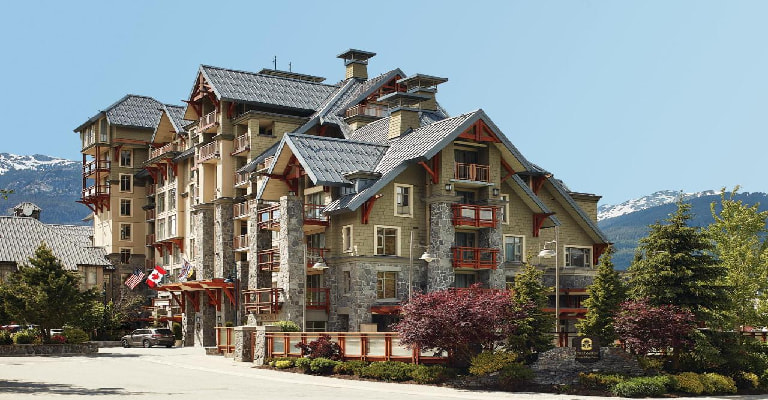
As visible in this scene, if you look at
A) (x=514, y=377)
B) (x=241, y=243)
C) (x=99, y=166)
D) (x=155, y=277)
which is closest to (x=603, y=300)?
(x=514, y=377)

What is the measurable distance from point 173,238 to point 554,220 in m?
36.8

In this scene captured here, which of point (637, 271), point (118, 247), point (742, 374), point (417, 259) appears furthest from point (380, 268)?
point (118, 247)

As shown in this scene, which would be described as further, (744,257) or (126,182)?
(126,182)

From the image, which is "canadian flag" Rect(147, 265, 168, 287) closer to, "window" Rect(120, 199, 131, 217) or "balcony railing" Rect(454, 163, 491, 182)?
"window" Rect(120, 199, 131, 217)

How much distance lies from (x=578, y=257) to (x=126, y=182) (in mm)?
48201

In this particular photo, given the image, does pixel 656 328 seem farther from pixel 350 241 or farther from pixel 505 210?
pixel 505 210

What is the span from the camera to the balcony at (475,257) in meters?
61.2

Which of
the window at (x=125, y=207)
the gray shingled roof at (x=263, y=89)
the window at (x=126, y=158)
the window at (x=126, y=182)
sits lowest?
the window at (x=125, y=207)

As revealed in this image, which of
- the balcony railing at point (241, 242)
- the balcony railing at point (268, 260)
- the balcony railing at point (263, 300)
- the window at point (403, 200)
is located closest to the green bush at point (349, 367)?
the balcony railing at point (263, 300)

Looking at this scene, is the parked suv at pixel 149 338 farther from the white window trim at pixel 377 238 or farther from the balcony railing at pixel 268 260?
the white window trim at pixel 377 238

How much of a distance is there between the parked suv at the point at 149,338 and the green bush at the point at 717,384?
1869 inches

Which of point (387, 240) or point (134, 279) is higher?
point (387, 240)

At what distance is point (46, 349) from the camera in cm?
6378

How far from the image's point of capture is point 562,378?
40.1 metres
